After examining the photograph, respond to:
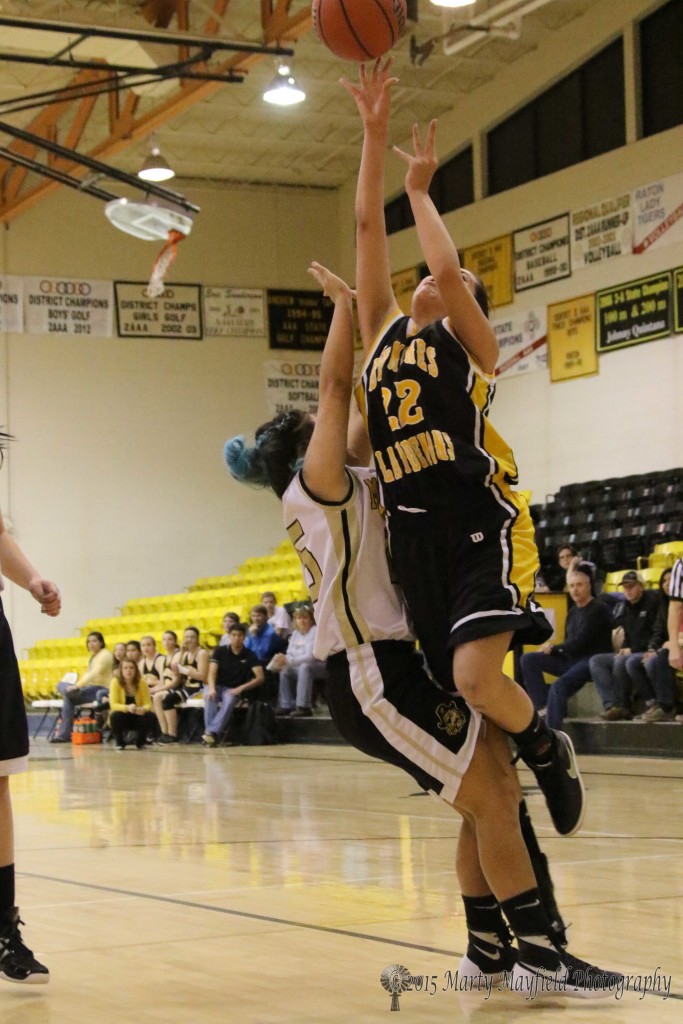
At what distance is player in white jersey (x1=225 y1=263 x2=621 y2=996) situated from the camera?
3.04 metres

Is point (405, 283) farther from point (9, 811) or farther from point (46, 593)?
point (9, 811)

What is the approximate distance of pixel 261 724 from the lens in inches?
575

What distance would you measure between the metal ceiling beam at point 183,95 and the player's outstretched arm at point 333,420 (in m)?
10.1

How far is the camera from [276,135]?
71.1ft

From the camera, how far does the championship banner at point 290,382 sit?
77.4ft

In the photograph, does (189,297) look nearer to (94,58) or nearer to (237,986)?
(94,58)

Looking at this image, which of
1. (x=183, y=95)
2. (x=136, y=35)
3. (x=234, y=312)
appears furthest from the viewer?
(x=234, y=312)

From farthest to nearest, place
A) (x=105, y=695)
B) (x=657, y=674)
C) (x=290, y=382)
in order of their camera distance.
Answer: (x=290, y=382)
(x=105, y=695)
(x=657, y=674)

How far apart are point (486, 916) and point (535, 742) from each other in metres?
0.43

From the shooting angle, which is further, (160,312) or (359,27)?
(160,312)

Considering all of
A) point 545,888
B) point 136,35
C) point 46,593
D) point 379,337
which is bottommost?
point 545,888

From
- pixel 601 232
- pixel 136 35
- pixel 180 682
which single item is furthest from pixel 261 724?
pixel 601 232

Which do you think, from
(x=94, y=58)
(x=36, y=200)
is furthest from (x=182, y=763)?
(x=36, y=200)

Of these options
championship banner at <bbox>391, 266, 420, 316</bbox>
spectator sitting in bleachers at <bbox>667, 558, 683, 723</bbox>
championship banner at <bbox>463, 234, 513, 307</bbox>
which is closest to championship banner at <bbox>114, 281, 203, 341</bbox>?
championship banner at <bbox>391, 266, 420, 316</bbox>
